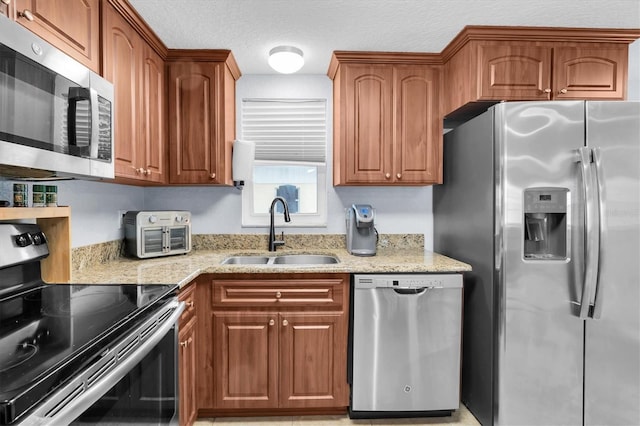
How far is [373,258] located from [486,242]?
0.70m

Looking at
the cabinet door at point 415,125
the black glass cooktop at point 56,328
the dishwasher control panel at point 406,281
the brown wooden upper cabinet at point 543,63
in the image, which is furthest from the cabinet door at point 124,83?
the brown wooden upper cabinet at point 543,63

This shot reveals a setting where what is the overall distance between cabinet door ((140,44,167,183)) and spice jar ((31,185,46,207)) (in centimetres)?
58

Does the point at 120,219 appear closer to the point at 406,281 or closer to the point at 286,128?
the point at 286,128

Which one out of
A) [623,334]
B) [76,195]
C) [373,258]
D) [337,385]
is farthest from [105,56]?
[623,334]

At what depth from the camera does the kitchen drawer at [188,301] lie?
5.66ft

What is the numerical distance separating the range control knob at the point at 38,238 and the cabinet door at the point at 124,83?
0.42 metres

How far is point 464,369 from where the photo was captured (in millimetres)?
2170

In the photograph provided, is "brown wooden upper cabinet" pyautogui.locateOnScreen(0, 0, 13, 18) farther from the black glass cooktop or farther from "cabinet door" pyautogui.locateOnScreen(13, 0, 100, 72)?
the black glass cooktop

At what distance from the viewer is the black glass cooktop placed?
0.72 meters

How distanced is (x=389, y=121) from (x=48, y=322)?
6.84 feet

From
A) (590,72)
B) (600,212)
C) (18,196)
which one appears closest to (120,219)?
(18,196)

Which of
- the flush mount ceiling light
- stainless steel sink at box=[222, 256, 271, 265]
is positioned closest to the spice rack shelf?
stainless steel sink at box=[222, 256, 271, 265]

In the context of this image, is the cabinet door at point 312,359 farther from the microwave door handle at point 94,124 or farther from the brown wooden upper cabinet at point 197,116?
the microwave door handle at point 94,124

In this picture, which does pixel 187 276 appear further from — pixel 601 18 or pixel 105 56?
pixel 601 18
